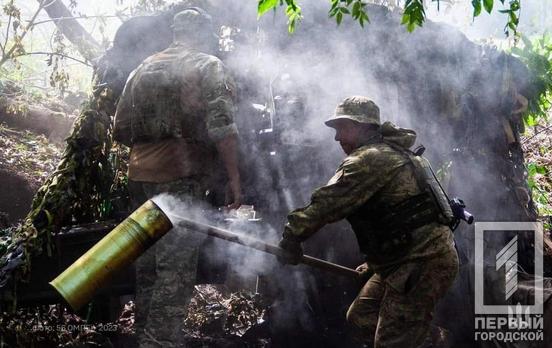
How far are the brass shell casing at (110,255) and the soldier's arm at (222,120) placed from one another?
98 cm

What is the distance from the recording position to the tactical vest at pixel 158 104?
447cm

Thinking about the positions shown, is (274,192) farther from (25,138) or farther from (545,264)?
(25,138)

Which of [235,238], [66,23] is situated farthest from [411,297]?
[66,23]

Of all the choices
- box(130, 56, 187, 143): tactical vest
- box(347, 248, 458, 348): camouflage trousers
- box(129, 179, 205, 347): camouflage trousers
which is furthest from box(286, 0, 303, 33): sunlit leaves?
box(347, 248, 458, 348): camouflage trousers

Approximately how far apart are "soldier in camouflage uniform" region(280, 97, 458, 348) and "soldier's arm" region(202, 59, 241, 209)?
822mm

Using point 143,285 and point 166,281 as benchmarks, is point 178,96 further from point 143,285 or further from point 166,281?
point 143,285

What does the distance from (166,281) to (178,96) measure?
1678 millimetres

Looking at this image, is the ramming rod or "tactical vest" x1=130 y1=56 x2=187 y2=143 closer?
the ramming rod

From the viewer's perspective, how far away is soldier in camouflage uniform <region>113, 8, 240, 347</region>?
168 inches

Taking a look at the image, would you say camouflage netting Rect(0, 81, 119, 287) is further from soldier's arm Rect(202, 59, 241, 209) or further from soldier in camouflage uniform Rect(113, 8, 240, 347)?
soldier's arm Rect(202, 59, 241, 209)

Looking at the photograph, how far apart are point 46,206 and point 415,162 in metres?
3.53

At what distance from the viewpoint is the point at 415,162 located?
150 inches

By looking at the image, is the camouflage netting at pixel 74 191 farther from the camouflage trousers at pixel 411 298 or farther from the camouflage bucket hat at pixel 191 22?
the camouflage trousers at pixel 411 298

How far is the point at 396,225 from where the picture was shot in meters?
3.72
